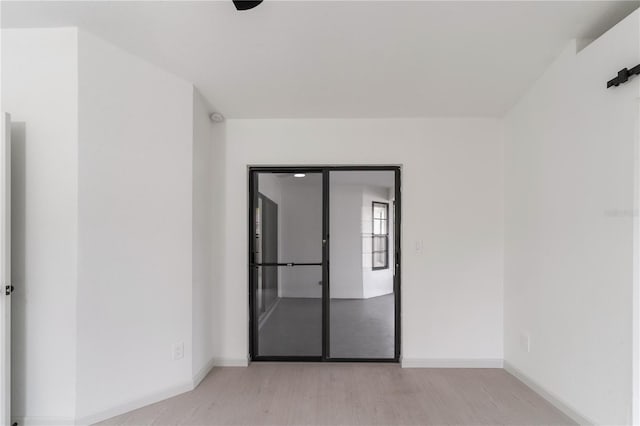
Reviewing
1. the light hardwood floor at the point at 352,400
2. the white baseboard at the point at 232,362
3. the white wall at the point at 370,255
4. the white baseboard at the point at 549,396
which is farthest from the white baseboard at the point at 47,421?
the white baseboard at the point at 549,396

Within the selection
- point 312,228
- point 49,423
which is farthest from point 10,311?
point 312,228

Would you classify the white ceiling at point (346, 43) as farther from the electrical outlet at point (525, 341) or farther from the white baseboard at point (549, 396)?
the white baseboard at point (549, 396)

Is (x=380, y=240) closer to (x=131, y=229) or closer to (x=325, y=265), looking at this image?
(x=325, y=265)

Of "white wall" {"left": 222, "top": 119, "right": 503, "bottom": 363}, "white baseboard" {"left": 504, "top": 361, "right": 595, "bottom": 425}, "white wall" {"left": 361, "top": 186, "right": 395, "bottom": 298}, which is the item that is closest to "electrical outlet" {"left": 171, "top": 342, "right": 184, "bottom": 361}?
"white wall" {"left": 222, "top": 119, "right": 503, "bottom": 363}

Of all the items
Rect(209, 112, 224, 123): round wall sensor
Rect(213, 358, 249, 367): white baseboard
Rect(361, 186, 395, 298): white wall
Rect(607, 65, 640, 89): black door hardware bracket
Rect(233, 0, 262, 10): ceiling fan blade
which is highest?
Rect(233, 0, 262, 10): ceiling fan blade

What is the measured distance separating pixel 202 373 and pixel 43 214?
1775 millimetres

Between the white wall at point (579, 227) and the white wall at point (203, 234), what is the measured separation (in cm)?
282

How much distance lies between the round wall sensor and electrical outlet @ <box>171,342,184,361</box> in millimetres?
2051

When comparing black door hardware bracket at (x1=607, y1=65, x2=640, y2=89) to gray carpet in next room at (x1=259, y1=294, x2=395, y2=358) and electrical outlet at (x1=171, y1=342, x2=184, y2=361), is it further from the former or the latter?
electrical outlet at (x1=171, y1=342, x2=184, y2=361)

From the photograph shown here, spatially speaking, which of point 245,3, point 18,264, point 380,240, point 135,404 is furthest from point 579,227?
point 18,264

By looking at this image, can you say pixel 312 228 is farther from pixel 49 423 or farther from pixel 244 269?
pixel 49 423

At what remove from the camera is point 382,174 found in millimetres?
3389

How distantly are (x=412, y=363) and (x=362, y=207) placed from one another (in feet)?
5.23

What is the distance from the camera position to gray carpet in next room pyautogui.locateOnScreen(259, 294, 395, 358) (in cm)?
338
